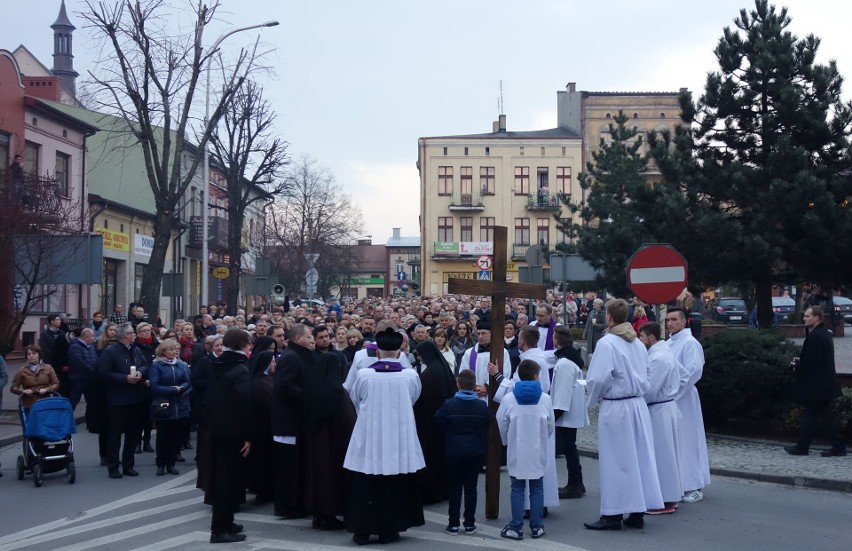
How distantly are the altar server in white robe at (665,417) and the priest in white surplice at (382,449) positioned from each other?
8.13 feet

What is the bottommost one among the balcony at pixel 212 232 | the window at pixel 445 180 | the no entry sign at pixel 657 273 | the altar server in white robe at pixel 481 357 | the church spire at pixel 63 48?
the altar server in white robe at pixel 481 357

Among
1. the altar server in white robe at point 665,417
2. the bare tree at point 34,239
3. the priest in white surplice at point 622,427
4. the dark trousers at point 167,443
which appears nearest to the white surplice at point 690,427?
the altar server in white robe at point 665,417

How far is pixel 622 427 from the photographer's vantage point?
29.3 feet

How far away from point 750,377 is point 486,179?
62.9 metres

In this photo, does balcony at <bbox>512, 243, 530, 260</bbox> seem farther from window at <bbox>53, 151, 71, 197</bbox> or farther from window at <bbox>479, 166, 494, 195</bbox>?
window at <bbox>53, 151, 71, 197</bbox>

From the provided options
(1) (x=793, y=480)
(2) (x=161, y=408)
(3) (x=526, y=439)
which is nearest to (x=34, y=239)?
(2) (x=161, y=408)

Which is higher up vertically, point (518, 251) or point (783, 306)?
point (518, 251)

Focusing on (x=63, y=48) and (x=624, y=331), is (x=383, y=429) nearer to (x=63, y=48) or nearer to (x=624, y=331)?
(x=624, y=331)

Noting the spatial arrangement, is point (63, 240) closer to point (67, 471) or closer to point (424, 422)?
point (67, 471)

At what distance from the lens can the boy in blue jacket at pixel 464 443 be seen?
342 inches

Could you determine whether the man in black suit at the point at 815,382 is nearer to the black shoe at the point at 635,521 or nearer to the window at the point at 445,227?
the black shoe at the point at 635,521

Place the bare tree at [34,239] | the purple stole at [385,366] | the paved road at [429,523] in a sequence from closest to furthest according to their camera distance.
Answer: the paved road at [429,523]
the purple stole at [385,366]
the bare tree at [34,239]

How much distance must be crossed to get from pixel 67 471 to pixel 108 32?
16685mm

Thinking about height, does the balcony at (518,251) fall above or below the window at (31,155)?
below
